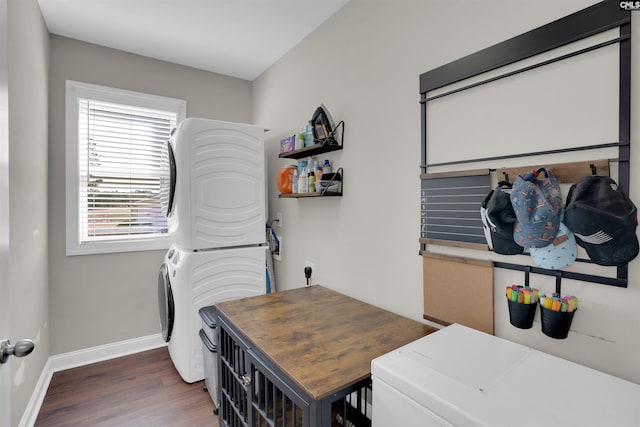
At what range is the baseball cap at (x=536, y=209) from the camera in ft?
3.34

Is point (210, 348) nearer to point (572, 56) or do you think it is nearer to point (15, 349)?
point (15, 349)

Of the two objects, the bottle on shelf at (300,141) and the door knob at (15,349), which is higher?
the bottle on shelf at (300,141)

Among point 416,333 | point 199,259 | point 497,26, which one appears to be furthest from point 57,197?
point 497,26

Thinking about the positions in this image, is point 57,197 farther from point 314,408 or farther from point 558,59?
point 558,59

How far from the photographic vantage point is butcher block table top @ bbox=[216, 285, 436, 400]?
3.64ft

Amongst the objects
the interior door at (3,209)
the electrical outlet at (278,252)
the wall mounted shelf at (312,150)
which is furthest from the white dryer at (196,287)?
the interior door at (3,209)

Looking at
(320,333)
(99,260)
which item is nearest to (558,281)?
(320,333)

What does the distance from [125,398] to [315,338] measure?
1.75 m

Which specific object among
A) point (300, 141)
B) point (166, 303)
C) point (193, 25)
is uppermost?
point (193, 25)

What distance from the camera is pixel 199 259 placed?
2.27m

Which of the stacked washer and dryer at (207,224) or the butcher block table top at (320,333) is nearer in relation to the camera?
the butcher block table top at (320,333)

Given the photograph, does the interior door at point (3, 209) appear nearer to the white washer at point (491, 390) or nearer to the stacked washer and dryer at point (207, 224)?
the white washer at point (491, 390)

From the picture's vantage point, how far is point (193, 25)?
2377 millimetres

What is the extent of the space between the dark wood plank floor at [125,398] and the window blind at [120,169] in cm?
110
